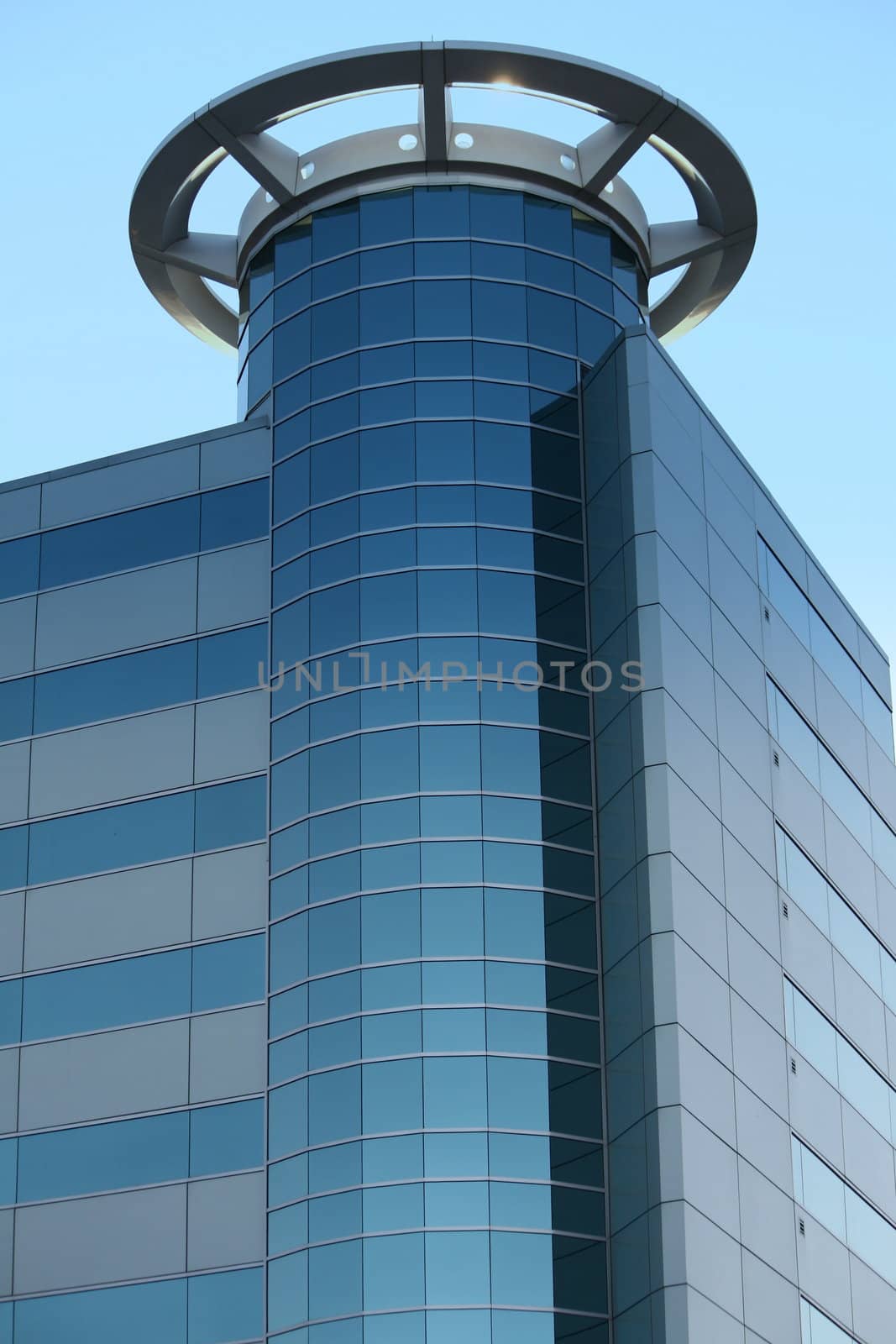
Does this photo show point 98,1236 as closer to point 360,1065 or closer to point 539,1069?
point 360,1065

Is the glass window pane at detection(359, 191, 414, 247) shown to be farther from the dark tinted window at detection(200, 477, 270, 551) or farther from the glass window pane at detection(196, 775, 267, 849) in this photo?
the glass window pane at detection(196, 775, 267, 849)

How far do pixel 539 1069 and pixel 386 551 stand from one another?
10.9m

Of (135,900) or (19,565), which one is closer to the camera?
(135,900)

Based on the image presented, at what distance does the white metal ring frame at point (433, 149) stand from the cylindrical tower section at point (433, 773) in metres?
0.66

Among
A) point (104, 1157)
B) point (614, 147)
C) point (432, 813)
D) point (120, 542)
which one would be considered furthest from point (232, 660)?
point (614, 147)

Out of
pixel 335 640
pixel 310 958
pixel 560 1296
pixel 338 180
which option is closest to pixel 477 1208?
pixel 560 1296

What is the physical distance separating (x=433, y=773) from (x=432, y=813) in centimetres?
83

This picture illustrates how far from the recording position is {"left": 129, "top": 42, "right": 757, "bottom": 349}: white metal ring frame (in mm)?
46469

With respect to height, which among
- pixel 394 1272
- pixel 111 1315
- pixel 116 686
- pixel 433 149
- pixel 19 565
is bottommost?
pixel 111 1315

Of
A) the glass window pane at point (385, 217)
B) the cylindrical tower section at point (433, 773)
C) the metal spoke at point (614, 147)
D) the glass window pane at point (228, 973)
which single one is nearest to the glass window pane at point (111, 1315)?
the cylindrical tower section at point (433, 773)

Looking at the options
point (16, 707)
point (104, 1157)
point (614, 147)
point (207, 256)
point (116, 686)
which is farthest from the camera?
point (207, 256)

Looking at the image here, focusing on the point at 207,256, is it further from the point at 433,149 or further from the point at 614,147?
the point at 614,147

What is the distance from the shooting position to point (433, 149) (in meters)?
46.8

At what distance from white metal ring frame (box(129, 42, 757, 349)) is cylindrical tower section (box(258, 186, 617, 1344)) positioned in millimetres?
659
